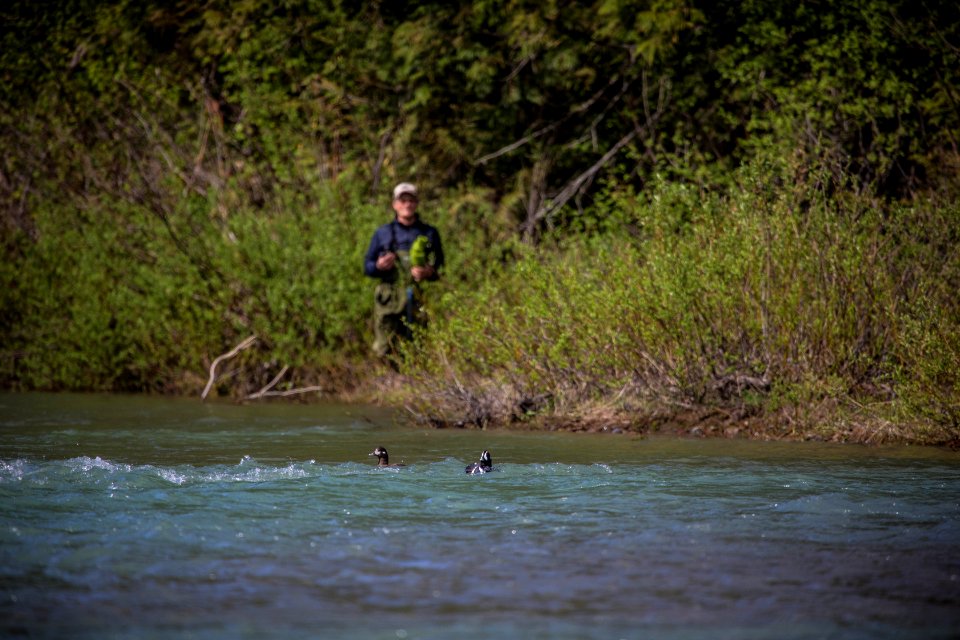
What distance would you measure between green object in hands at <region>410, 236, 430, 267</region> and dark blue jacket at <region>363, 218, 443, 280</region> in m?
0.21

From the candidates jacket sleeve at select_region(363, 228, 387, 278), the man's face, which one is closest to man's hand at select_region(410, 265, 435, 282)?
jacket sleeve at select_region(363, 228, 387, 278)

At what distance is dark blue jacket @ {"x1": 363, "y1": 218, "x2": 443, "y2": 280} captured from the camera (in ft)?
46.8

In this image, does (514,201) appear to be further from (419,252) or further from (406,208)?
(419,252)

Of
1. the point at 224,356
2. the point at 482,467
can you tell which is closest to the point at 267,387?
the point at 224,356

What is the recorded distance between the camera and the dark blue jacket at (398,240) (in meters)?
14.2

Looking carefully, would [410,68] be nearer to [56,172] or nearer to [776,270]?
[56,172]

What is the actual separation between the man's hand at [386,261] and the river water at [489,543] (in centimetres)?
370

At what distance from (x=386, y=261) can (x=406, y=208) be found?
28.8 inches

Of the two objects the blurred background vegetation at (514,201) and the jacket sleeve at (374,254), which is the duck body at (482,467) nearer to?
the blurred background vegetation at (514,201)

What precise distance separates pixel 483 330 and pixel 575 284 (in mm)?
1322

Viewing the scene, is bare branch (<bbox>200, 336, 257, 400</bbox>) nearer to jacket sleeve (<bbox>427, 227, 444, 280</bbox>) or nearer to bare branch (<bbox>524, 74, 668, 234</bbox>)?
jacket sleeve (<bbox>427, 227, 444, 280</bbox>)

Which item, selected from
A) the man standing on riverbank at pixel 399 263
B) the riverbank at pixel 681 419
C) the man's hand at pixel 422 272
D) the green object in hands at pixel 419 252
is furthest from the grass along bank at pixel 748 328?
the man standing on riverbank at pixel 399 263

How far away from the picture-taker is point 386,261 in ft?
45.8

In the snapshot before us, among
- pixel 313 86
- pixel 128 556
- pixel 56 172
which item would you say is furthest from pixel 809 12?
pixel 128 556
